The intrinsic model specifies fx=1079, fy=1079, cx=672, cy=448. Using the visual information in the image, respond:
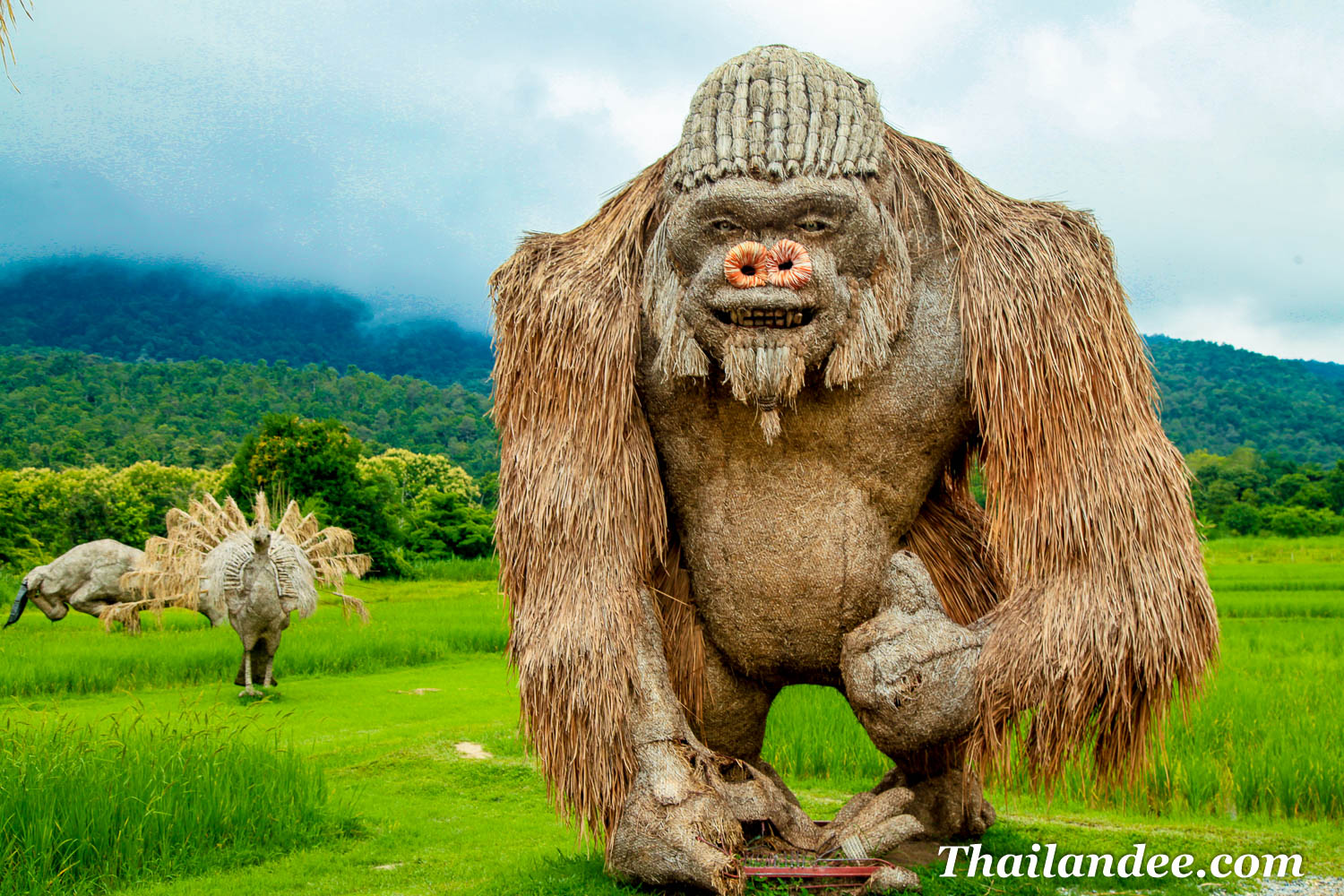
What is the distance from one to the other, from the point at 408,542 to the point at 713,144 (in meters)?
21.9

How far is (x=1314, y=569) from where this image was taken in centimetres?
1698

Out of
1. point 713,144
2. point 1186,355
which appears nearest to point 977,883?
point 713,144

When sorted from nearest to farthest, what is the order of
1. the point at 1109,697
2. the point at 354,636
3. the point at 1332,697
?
1. the point at 1109,697
2. the point at 1332,697
3. the point at 354,636

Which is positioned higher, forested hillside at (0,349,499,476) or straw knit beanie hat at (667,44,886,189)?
forested hillside at (0,349,499,476)

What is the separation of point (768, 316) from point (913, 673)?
74cm

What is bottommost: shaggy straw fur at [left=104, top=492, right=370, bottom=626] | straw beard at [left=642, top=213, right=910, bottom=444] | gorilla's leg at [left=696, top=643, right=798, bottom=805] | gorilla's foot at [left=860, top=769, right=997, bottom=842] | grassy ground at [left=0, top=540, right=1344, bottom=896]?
grassy ground at [left=0, top=540, right=1344, bottom=896]

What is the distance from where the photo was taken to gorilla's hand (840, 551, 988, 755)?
2.07 m

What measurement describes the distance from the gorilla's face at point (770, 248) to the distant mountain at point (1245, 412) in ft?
110

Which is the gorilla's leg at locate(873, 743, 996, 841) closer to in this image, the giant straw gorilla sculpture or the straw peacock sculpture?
the giant straw gorilla sculpture

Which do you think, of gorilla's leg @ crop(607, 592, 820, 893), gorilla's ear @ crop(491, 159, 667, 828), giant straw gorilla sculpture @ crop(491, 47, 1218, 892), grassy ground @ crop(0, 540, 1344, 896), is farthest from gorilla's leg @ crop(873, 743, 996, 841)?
gorilla's ear @ crop(491, 159, 667, 828)

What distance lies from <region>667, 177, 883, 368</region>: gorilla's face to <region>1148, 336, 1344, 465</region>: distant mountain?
33.5 metres

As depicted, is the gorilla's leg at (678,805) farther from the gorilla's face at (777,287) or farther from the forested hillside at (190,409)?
the forested hillside at (190,409)

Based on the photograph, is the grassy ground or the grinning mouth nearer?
the grinning mouth

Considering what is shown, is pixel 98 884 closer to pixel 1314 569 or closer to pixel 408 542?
pixel 1314 569
